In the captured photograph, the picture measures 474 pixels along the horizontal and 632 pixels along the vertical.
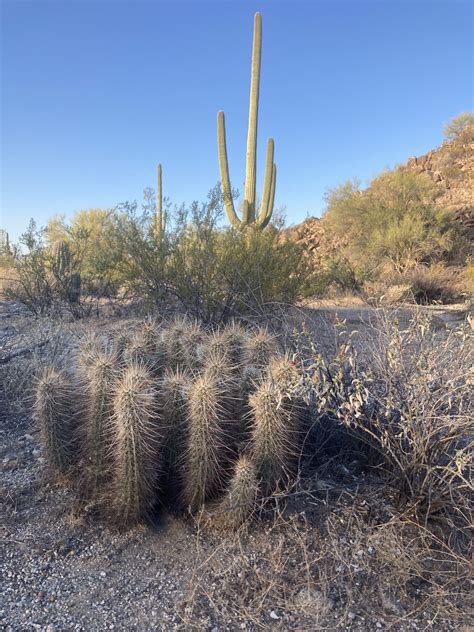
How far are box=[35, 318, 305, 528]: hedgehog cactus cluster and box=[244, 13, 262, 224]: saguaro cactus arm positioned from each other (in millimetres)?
9057

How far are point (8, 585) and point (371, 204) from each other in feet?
68.7

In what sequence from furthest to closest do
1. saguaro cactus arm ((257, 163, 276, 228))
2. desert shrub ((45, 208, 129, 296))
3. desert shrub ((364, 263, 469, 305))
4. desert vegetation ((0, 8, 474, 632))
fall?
desert shrub ((364, 263, 469, 305)) → saguaro cactus arm ((257, 163, 276, 228)) → desert shrub ((45, 208, 129, 296)) → desert vegetation ((0, 8, 474, 632))

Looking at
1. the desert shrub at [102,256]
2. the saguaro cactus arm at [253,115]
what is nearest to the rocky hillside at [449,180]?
the saguaro cactus arm at [253,115]

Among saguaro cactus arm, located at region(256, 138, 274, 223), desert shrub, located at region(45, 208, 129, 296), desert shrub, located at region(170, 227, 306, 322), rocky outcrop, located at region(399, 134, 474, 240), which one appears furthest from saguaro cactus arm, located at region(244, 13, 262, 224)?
rocky outcrop, located at region(399, 134, 474, 240)

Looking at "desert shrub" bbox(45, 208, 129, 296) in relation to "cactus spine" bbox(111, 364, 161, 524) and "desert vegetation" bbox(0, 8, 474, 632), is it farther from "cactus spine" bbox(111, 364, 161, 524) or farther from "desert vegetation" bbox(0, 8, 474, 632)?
"cactus spine" bbox(111, 364, 161, 524)

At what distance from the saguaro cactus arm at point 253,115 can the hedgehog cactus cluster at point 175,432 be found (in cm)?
906

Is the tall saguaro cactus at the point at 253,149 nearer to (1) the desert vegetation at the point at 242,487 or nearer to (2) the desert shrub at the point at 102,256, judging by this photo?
(2) the desert shrub at the point at 102,256

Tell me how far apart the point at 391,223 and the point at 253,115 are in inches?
367

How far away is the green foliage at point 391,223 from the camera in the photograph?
18.0 metres

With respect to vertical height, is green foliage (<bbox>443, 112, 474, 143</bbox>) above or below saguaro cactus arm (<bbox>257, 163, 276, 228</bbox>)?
above

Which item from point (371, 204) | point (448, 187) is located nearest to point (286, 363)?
point (371, 204)

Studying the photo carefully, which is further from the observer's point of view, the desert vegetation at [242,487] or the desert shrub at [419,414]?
the desert shrub at [419,414]

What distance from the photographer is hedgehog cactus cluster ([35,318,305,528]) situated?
2719mm

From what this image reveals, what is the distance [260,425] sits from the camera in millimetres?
2729
